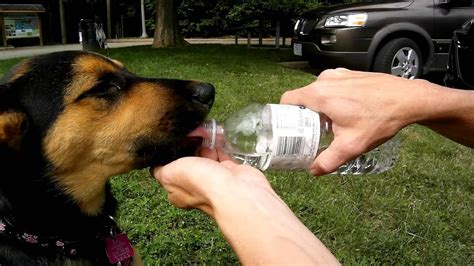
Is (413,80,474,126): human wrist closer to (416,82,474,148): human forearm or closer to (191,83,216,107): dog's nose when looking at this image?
(416,82,474,148): human forearm

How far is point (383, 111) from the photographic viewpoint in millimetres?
2025

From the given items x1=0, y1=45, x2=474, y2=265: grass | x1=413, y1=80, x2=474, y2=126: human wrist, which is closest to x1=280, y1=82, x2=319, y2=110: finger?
x1=413, y1=80, x2=474, y2=126: human wrist

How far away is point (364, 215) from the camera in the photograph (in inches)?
162

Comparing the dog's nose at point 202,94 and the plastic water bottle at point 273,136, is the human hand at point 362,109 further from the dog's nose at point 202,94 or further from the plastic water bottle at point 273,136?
the dog's nose at point 202,94

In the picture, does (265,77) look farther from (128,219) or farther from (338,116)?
(338,116)

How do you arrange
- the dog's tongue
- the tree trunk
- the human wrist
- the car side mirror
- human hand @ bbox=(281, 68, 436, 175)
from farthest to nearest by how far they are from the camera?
the tree trunk < the car side mirror < the dog's tongue < the human wrist < human hand @ bbox=(281, 68, 436, 175)

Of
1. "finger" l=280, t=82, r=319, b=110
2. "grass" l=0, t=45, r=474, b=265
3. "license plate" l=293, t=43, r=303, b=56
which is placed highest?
"license plate" l=293, t=43, r=303, b=56

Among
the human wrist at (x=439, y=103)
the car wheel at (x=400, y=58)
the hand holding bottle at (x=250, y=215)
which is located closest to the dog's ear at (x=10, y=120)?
the hand holding bottle at (x=250, y=215)

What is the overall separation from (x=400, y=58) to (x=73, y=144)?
26.8ft

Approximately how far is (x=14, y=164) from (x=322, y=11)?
8937mm

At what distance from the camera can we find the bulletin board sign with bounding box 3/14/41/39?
23953 millimetres

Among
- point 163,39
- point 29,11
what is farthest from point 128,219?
point 29,11

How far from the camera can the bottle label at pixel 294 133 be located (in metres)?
2.10

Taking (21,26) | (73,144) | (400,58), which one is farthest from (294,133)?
(21,26)
